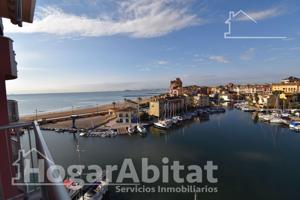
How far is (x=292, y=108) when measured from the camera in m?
34.2

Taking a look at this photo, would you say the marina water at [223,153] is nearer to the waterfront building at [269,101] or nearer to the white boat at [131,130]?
the white boat at [131,130]

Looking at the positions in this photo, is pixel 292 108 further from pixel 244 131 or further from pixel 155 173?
pixel 155 173

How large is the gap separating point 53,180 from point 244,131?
24765 millimetres

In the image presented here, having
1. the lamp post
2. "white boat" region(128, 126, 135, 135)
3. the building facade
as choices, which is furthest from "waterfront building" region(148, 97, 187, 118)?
the lamp post

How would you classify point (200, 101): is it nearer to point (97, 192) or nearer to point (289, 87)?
point (289, 87)

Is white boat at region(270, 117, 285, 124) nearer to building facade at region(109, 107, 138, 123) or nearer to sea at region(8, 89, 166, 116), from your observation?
building facade at region(109, 107, 138, 123)

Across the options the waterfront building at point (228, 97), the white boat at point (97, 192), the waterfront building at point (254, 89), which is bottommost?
the white boat at point (97, 192)

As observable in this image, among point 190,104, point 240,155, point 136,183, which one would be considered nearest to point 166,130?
point 240,155

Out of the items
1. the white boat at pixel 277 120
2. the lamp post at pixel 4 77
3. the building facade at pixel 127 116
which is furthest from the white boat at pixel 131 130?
the lamp post at pixel 4 77

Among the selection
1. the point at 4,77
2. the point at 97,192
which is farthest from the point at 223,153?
the point at 4,77

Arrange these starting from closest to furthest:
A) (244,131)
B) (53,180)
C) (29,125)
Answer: (53,180)
(29,125)
(244,131)

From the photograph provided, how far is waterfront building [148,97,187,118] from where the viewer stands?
30903mm

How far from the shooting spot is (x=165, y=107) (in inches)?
1256

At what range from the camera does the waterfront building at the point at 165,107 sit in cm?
3090
